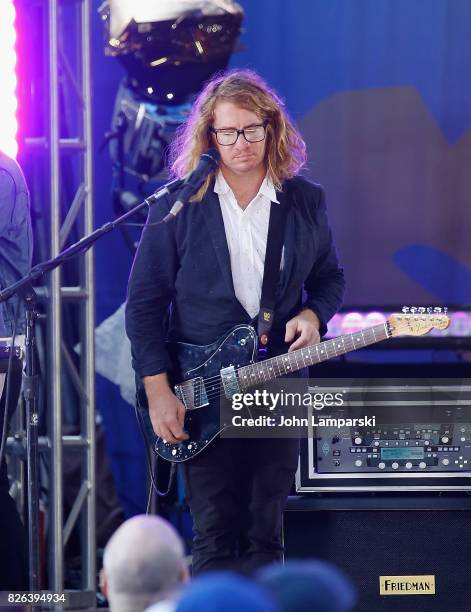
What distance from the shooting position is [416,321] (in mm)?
3246

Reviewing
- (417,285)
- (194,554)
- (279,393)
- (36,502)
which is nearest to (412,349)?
(417,285)

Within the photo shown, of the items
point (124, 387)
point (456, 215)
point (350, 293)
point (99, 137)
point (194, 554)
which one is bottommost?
point (194, 554)

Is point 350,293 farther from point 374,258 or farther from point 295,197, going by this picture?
point 295,197

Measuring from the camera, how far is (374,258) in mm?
4570

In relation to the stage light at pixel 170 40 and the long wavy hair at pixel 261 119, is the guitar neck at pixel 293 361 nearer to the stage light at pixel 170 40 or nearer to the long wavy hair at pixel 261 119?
the long wavy hair at pixel 261 119

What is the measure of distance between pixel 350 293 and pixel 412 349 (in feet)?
1.54

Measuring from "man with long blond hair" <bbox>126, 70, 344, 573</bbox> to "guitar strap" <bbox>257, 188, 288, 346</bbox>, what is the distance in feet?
0.06

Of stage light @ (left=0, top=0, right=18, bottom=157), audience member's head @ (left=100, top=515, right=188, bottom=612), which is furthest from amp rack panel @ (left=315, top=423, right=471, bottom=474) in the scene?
audience member's head @ (left=100, top=515, right=188, bottom=612)

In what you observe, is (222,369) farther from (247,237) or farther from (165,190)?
(165,190)

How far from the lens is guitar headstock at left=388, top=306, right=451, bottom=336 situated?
3.21 metres

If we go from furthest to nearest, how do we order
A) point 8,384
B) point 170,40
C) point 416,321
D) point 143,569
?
point 170,40 → point 8,384 → point 416,321 → point 143,569

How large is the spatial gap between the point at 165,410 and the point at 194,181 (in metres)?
0.70

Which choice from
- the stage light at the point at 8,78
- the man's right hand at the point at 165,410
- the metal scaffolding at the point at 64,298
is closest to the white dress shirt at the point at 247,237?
the man's right hand at the point at 165,410

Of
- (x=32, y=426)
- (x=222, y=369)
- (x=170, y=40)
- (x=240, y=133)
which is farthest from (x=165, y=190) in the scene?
(x=170, y=40)
